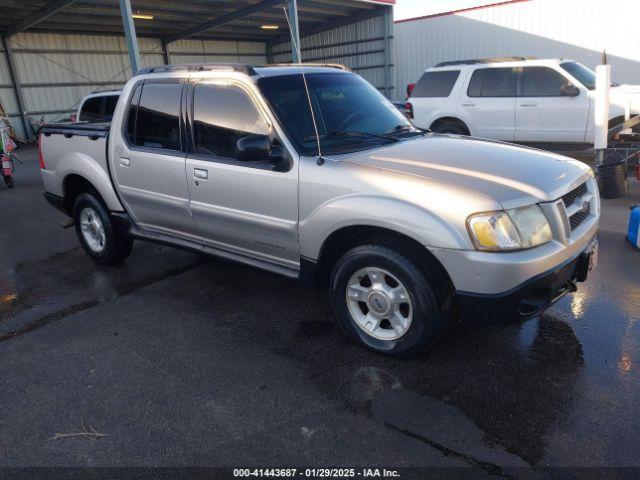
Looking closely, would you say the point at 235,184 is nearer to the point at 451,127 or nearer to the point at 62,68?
the point at 451,127

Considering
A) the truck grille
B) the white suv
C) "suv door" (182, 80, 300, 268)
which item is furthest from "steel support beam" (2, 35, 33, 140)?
the truck grille

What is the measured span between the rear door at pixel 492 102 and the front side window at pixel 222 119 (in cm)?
718

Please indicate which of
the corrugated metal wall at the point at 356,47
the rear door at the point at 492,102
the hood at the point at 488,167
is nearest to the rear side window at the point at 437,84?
the rear door at the point at 492,102

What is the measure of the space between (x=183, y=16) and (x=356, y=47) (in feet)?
26.7

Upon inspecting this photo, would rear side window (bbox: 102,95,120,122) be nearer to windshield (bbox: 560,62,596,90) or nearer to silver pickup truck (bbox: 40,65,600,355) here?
silver pickup truck (bbox: 40,65,600,355)

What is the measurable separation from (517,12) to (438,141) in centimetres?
1759

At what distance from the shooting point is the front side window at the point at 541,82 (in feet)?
30.4

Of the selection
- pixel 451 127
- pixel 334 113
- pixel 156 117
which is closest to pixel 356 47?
pixel 451 127

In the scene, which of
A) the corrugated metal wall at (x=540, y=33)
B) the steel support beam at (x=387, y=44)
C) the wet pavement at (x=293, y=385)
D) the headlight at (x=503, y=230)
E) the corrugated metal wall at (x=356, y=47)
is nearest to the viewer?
the wet pavement at (x=293, y=385)

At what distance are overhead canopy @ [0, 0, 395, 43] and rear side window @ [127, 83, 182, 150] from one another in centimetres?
1538

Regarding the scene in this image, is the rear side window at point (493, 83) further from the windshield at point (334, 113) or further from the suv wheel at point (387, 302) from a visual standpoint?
the suv wheel at point (387, 302)

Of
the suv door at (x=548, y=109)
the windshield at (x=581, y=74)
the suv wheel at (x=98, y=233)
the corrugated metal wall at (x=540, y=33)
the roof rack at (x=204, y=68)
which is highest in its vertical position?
the corrugated metal wall at (x=540, y=33)

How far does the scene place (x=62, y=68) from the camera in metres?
22.4

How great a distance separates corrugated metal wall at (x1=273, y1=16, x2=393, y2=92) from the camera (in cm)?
2398
